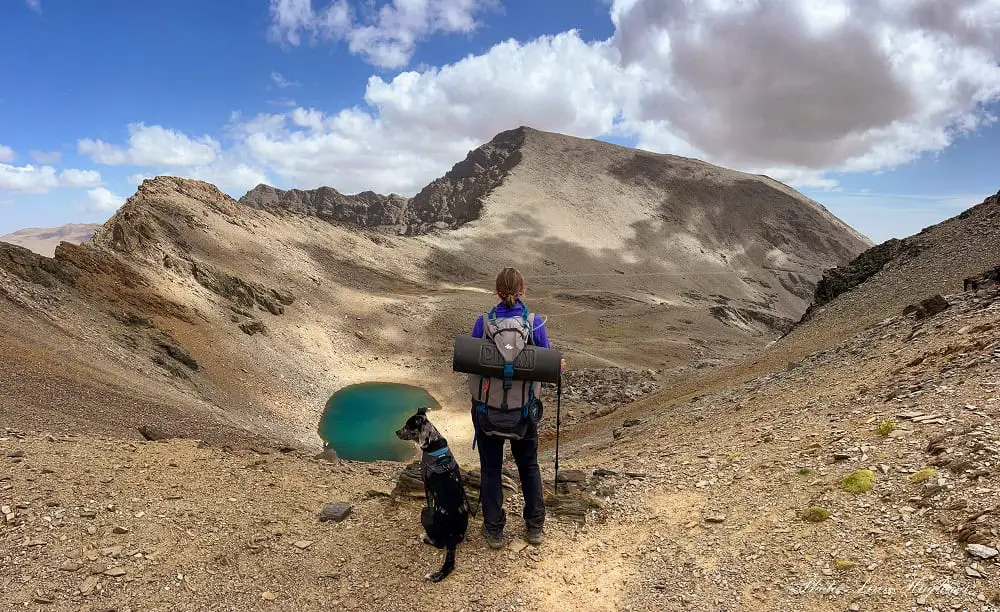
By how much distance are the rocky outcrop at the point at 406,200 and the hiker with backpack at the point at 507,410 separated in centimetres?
10965

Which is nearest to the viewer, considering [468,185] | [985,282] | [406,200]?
[985,282]

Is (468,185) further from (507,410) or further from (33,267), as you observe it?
(507,410)

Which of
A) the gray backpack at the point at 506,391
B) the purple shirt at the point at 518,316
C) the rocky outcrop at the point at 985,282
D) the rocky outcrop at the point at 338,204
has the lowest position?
the gray backpack at the point at 506,391

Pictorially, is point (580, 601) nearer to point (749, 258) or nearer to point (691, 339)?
point (691, 339)

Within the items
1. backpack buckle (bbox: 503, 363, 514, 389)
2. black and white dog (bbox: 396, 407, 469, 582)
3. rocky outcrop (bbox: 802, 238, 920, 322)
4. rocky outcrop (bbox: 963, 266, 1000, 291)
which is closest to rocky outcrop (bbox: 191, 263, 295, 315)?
rocky outcrop (bbox: 802, 238, 920, 322)

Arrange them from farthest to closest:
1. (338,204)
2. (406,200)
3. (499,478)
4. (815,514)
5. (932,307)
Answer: (406,200), (338,204), (932,307), (499,478), (815,514)

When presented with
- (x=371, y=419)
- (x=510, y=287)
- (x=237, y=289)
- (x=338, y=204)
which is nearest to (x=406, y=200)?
(x=338, y=204)

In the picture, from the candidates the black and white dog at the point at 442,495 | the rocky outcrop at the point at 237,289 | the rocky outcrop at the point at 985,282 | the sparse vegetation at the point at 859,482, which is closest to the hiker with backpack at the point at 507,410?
the black and white dog at the point at 442,495

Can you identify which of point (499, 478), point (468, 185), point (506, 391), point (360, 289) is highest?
point (468, 185)

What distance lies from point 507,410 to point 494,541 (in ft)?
5.30

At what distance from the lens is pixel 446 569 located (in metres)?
5.68

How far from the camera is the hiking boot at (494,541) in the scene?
6012mm

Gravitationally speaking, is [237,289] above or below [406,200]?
below

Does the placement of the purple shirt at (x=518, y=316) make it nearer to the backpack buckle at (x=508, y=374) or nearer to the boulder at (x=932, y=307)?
the backpack buckle at (x=508, y=374)
